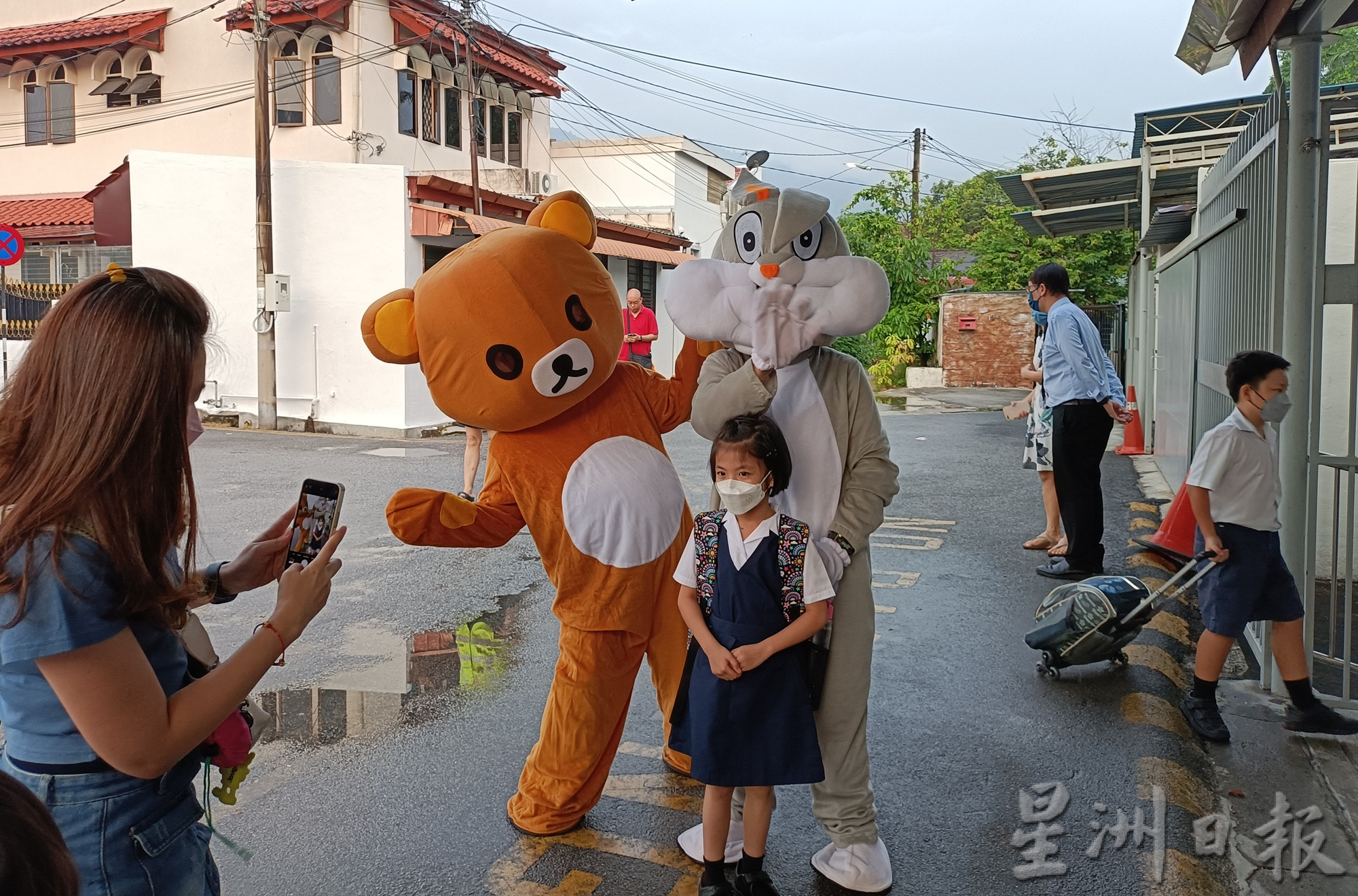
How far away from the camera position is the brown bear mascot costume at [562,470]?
352 centimetres

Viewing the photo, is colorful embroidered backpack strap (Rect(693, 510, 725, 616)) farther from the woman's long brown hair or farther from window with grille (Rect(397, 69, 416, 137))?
window with grille (Rect(397, 69, 416, 137))

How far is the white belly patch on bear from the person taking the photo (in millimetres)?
3584

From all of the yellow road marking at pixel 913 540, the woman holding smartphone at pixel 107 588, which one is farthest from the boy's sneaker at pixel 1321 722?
the woman holding smartphone at pixel 107 588

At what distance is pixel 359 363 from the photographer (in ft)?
49.8

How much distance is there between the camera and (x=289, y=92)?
19.2m

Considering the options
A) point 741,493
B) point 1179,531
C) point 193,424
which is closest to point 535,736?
point 741,493

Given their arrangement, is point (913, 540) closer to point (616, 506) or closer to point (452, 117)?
point (616, 506)

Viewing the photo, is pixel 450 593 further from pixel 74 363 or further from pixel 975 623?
pixel 74 363

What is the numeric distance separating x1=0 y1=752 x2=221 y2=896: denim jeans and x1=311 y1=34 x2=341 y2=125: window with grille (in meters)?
18.6

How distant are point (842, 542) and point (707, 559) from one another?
16.2 inches

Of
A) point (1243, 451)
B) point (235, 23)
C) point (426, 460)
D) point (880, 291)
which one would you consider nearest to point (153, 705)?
point (880, 291)

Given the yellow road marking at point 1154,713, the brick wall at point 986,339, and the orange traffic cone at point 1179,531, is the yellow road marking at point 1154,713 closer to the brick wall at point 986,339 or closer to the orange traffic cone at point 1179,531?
the orange traffic cone at point 1179,531

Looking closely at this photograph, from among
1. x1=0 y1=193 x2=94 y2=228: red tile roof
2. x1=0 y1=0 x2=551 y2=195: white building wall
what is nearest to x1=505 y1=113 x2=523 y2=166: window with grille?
x1=0 y1=0 x2=551 y2=195: white building wall

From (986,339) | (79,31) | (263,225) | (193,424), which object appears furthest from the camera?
(986,339)
